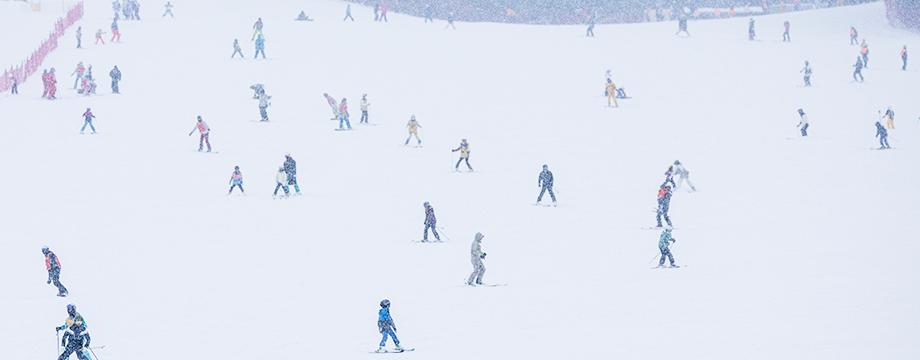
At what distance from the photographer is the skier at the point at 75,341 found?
34.4 ft

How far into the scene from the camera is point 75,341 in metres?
10.5

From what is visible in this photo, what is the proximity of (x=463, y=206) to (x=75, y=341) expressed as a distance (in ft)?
36.1

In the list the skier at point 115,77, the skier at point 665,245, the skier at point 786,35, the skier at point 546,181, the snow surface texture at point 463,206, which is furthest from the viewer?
the skier at point 786,35

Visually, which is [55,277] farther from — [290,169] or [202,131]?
[202,131]

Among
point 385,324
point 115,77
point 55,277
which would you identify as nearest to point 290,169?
point 55,277

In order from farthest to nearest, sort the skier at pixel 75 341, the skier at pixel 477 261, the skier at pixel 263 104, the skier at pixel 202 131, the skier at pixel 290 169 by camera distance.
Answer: the skier at pixel 263 104 → the skier at pixel 202 131 → the skier at pixel 290 169 → the skier at pixel 477 261 → the skier at pixel 75 341

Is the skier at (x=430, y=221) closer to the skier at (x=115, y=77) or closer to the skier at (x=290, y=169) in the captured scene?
the skier at (x=290, y=169)

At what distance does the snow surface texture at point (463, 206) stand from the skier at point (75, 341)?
2.71ft

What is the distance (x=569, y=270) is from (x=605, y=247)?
6.08ft

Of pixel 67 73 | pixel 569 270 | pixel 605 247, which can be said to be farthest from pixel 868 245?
pixel 67 73

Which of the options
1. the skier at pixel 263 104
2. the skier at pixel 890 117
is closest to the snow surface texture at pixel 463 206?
the skier at pixel 890 117

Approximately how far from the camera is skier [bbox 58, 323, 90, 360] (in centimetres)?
1048

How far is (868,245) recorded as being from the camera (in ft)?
55.6

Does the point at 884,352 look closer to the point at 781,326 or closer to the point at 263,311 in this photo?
the point at 781,326
